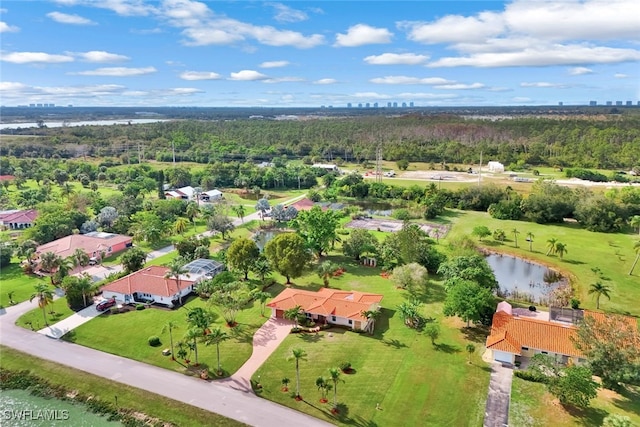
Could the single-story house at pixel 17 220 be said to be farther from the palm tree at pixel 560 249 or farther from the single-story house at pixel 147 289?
the palm tree at pixel 560 249

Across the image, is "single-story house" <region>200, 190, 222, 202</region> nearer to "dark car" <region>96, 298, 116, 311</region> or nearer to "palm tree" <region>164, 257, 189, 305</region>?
"palm tree" <region>164, 257, 189, 305</region>

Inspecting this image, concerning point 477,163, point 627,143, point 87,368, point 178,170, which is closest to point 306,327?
point 87,368

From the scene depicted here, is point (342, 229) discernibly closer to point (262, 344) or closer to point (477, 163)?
point (262, 344)

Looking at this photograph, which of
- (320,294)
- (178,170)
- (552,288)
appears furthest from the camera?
(178,170)

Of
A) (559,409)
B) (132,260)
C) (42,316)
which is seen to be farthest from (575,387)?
(132,260)

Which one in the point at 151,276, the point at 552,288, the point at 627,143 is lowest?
the point at 552,288

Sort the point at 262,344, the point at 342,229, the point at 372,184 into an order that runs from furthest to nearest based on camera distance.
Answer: the point at 372,184, the point at 342,229, the point at 262,344

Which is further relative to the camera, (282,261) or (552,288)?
(552,288)
